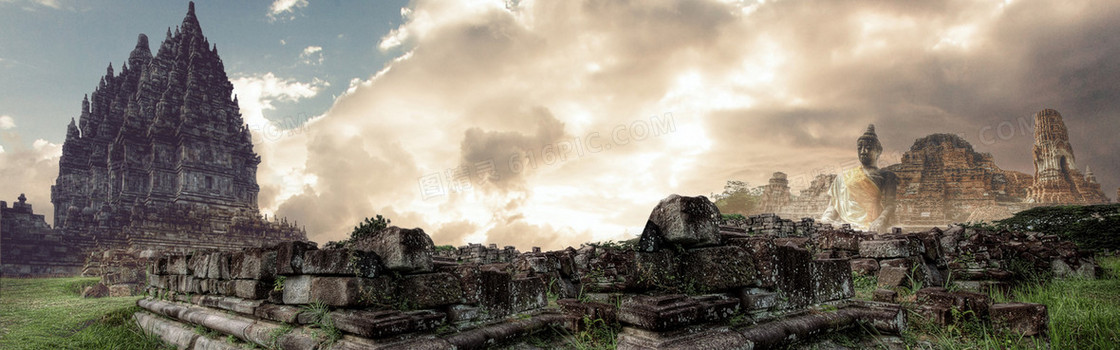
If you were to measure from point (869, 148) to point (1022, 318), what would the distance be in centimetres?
3986

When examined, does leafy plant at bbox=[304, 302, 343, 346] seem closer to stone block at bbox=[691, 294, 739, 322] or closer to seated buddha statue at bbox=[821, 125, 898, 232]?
stone block at bbox=[691, 294, 739, 322]

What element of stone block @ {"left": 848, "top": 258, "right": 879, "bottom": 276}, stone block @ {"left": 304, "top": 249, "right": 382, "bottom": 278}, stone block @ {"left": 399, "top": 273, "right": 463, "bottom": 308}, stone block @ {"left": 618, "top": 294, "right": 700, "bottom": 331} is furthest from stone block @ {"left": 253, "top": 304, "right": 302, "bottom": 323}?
stone block @ {"left": 848, "top": 258, "right": 879, "bottom": 276}

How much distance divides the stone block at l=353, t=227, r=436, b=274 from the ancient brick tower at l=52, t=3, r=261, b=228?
127 feet

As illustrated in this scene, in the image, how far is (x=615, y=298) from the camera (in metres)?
4.28

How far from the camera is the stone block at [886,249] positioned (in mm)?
7172

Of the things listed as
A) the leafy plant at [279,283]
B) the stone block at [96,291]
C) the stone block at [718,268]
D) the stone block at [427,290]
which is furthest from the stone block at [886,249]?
the stone block at [96,291]

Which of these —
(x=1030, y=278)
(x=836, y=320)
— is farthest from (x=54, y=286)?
(x=1030, y=278)

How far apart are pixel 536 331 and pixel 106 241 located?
1468 inches

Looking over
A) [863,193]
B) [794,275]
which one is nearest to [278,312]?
[794,275]

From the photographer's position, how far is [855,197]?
39.0 meters

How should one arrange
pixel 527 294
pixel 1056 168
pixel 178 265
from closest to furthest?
pixel 527 294, pixel 178 265, pixel 1056 168

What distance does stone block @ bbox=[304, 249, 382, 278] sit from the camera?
3.97 m

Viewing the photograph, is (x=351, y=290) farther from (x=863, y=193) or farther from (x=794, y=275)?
(x=863, y=193)

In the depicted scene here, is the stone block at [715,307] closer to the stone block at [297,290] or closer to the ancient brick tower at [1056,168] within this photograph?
the stone block at [297,290]
